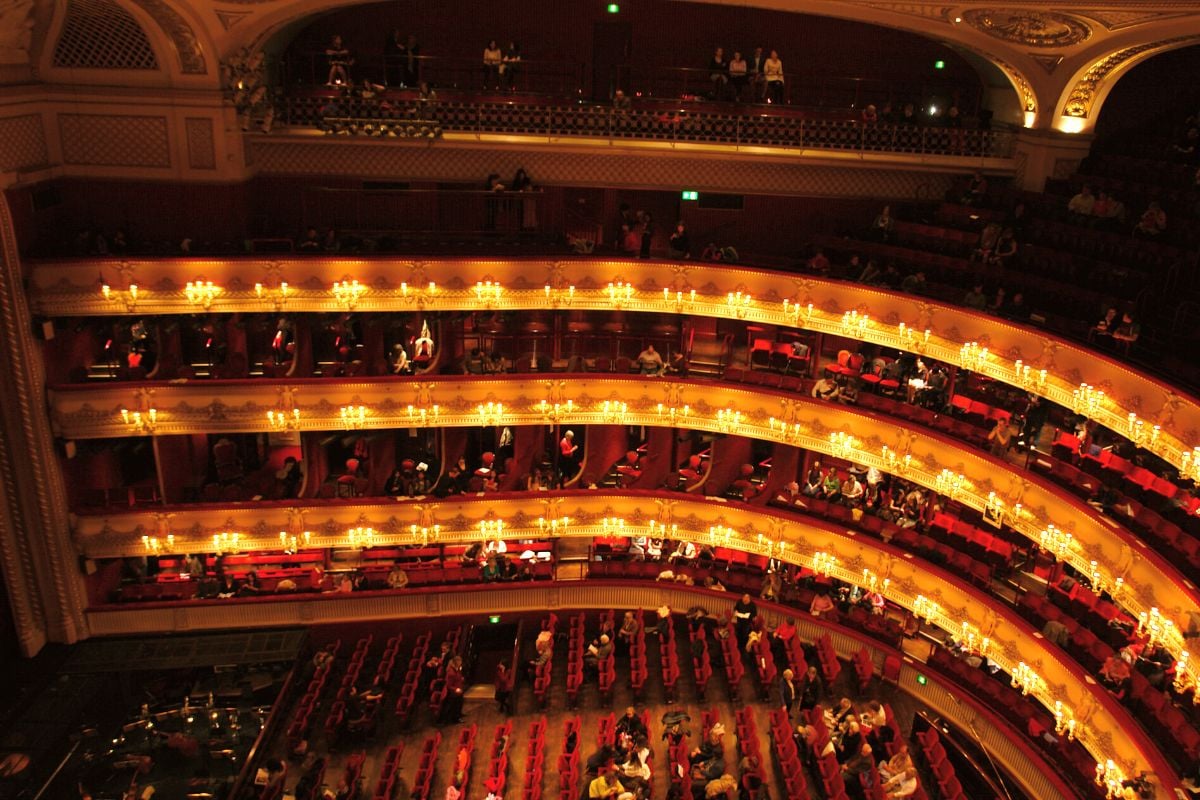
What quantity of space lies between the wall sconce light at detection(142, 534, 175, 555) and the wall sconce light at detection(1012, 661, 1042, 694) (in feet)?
58.2

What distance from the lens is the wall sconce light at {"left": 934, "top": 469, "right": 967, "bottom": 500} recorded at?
19.9 metres

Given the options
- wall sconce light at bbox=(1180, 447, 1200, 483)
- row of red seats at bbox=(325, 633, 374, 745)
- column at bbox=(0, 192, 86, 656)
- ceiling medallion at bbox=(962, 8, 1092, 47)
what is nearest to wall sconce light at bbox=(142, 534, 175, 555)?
column at bbox=(0, 192, 86, 656)

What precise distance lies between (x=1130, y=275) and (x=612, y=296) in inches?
428

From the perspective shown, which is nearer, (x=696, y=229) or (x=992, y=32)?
(x=992, y=32)

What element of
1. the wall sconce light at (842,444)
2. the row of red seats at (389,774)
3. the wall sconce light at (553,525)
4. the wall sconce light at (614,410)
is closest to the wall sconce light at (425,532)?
the wall sconce light at (553,525)

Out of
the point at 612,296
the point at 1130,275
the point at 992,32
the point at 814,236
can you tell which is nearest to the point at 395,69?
the point at 612,296

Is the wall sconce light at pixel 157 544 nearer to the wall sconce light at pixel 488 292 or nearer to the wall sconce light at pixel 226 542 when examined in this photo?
the wall sconce light at pixel 226 542

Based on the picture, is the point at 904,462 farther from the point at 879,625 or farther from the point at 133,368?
the point at 133,368

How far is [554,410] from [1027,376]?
10.3m

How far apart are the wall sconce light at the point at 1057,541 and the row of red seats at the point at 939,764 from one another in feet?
13.6

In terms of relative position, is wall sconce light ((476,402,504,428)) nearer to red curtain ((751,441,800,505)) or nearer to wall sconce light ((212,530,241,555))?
wall sconce light ((212,530,241,555))

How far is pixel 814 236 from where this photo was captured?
24.6 meters

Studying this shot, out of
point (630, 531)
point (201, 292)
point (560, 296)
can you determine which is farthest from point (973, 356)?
point (201, 292)

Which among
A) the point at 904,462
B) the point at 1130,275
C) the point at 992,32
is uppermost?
the point at 992,32
